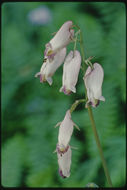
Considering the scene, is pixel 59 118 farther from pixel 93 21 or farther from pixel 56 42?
pixel 56 42

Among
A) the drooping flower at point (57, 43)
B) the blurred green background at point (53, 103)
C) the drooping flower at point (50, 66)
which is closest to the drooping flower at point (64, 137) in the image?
the drooping flower at point (50, 66)

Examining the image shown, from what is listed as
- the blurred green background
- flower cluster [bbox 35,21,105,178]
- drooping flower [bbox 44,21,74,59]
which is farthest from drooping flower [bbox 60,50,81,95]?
the blurred green background

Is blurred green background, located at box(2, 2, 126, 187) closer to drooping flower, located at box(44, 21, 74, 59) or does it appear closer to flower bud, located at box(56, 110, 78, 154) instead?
flower bud, located at box(56, 110, 78, 154)

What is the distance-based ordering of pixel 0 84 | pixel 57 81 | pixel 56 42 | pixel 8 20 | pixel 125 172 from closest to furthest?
pixel 56 42, pixel 125 172, pixel 57 81, pixel 0 84, pixel 8 20

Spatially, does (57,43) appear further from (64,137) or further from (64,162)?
(64,162)

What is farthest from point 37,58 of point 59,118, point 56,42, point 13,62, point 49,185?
point 56,42

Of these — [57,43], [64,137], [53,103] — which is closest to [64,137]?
[64,137]

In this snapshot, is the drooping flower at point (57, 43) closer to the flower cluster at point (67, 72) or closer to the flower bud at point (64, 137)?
the flower cluster at point (67, 72)
